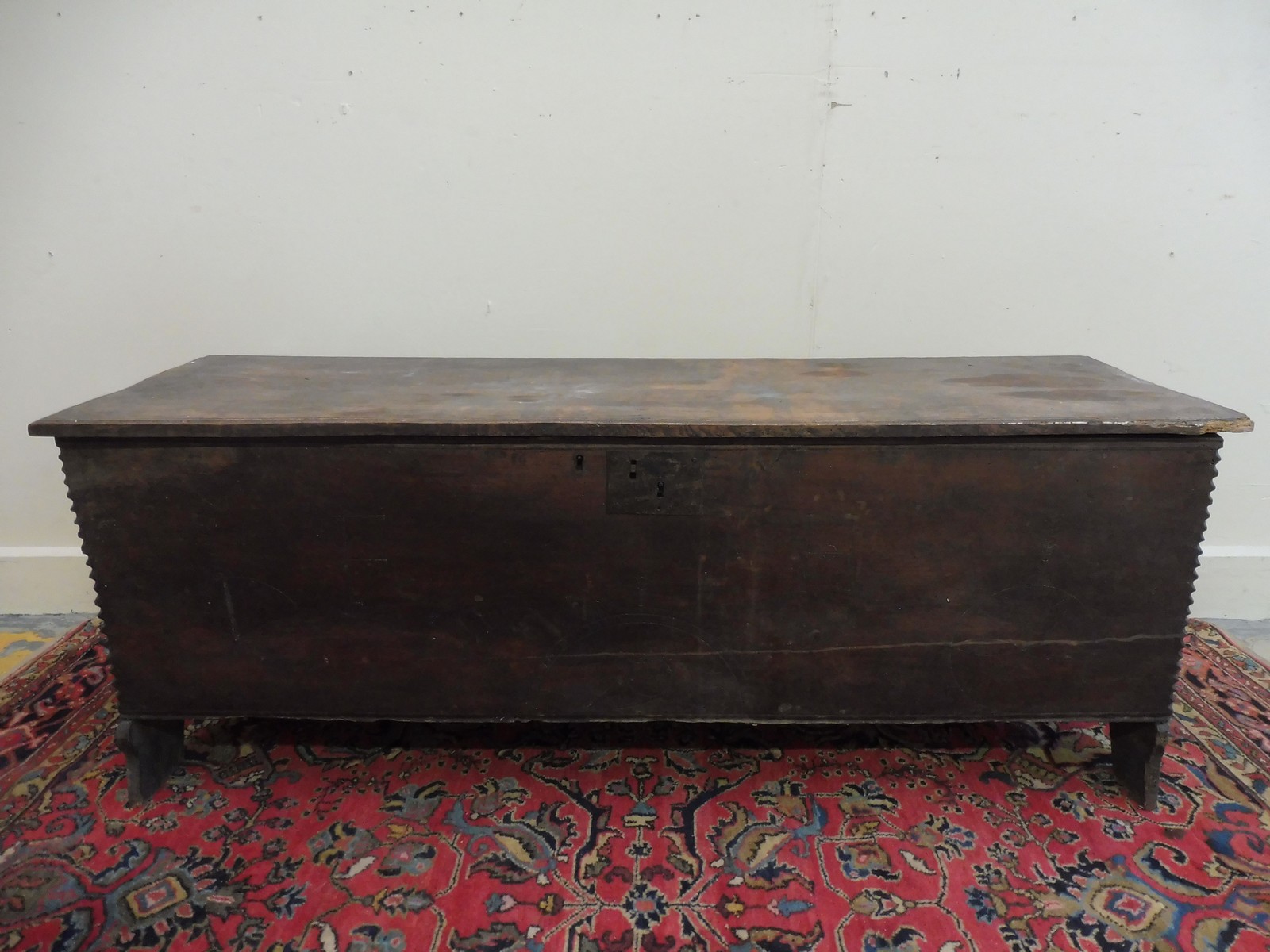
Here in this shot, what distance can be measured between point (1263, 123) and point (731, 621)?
1732 mm

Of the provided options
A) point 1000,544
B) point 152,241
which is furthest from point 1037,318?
point 152,241

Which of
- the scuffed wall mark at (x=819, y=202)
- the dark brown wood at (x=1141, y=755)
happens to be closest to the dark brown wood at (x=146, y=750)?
the scuffed wall mark at (x=819, y=202)

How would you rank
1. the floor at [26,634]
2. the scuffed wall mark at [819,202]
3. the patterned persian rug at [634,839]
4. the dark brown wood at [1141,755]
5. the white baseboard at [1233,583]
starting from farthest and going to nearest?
the white baseboard at [1233,583]
the floor at [26,634]
the scuffed wall mark at [819,202]
the dark brown wood at [1141,755]
the patterned persian rug at [634,839]

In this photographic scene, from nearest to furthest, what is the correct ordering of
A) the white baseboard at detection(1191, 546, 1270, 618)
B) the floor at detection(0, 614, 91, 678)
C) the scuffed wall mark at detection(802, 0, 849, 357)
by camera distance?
the scuffed wall mark at detection(802, 0, 849, 357), the floor at detection(0, 614, 91, 678), the white baseboard at detection(1191, 546, 1270, 618)

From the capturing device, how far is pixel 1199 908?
1391mm

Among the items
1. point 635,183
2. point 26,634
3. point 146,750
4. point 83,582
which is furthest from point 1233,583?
point 26,634

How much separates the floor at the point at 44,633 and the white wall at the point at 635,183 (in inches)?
18.3

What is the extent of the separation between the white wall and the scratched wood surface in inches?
9.2

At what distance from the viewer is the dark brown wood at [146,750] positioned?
1.60m

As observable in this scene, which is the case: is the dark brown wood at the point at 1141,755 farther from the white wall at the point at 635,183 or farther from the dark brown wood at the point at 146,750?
the dark brown wood at the point at 146,750

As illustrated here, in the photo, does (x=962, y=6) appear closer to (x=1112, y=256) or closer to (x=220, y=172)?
(x=1112, y=256)

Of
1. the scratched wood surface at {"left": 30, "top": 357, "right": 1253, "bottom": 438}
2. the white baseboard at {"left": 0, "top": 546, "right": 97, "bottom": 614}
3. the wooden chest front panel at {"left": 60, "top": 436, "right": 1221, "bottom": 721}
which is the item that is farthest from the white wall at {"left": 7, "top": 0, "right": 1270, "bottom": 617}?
the wooden chest front panel at {"left": 60, "top": 436, "right": 1221, "bottom": 721}

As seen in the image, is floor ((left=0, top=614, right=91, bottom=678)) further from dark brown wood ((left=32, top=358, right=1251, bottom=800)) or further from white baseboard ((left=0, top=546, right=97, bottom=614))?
dark brown wood ((left=32, top=358, right=1251, bottom=800))

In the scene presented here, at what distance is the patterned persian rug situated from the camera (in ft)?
4.45
